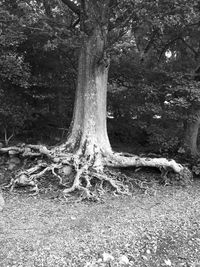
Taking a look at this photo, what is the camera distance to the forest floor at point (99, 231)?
2.88m

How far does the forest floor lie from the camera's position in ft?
9.46

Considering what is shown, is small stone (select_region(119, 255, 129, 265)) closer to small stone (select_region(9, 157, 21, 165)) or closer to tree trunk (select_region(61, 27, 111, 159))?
tree trunk (select_region(61, 27, 111, 159))

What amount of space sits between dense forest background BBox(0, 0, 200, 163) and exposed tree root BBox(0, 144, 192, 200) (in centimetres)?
145

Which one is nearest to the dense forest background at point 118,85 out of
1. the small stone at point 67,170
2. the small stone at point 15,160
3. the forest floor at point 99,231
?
the small stone at point 15,160

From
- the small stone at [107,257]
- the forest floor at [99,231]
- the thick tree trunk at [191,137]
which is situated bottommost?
the small stone at [107,257]

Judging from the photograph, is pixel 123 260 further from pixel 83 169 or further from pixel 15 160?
pixel 15 160

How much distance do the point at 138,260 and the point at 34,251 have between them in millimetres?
1172

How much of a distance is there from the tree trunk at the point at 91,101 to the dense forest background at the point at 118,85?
330 mm

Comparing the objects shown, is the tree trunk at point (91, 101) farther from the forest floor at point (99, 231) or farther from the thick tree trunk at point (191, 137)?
the thick tree trunk at point (191, 137)

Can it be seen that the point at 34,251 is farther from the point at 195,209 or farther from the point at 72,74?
the point at 72,74

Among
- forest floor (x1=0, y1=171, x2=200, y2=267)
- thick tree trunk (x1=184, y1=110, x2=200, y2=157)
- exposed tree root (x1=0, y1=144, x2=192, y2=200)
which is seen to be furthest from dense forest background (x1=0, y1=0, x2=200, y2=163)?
forest floor (x1=0, y1=171, x2=200, y2=267)

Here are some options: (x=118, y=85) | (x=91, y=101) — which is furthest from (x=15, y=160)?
(x=118, y=85)

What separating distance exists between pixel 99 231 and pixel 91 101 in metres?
2.87

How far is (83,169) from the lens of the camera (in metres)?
5.05
